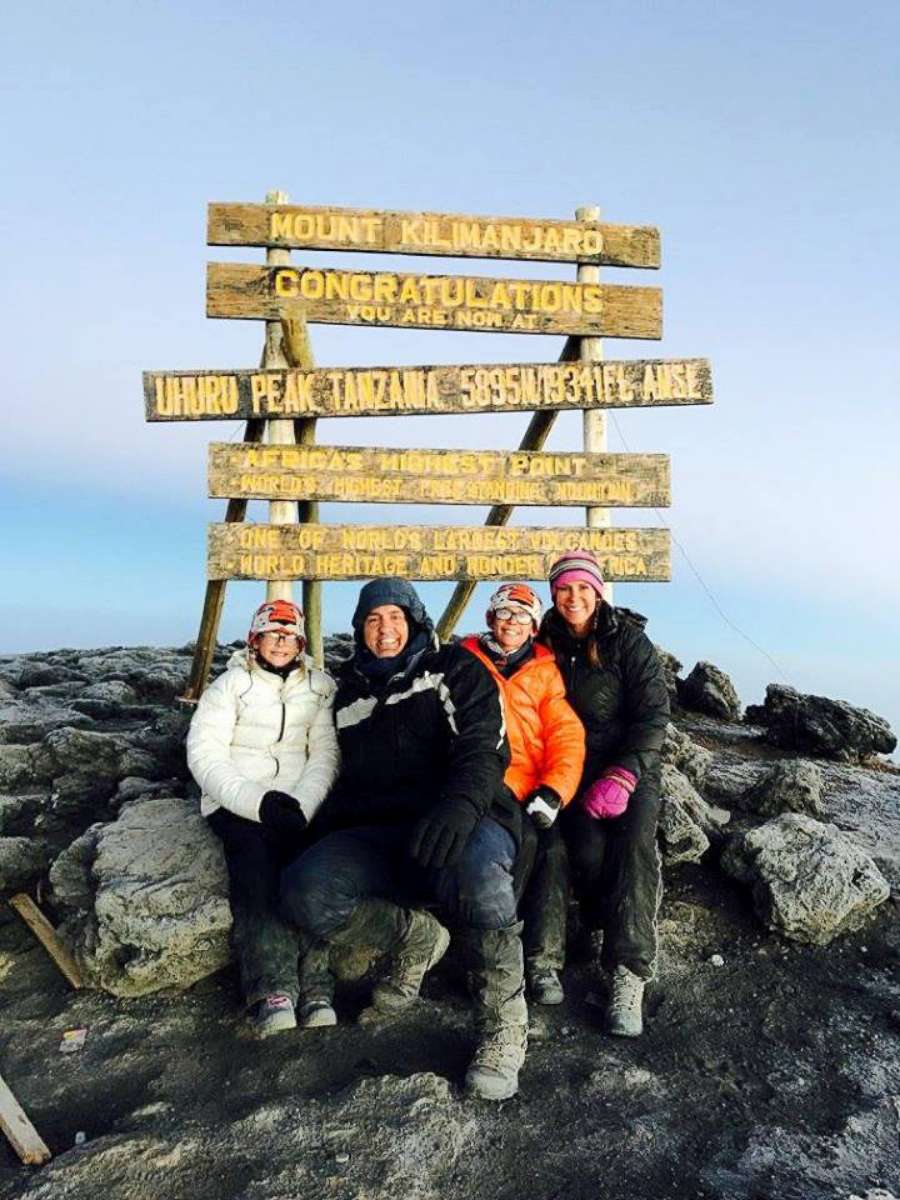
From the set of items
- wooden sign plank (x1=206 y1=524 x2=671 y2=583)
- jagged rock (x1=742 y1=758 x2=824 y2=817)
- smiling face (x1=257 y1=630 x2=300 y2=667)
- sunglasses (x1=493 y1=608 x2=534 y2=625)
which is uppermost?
wooden sign plank (x1=206 y1=524 x2=671 y2=583)

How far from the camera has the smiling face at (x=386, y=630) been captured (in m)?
5.86

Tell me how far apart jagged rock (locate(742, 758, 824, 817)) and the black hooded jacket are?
4.16 meters

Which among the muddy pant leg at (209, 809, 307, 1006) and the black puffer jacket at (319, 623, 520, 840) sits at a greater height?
the black puffer jacket at (319, 623, 520, 840)

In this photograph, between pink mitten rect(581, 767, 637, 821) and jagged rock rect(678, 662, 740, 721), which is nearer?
pink mitten rect(581, 767, 637, 821)

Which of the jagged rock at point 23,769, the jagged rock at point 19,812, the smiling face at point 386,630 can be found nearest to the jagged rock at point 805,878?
the smiling face at point 386,630

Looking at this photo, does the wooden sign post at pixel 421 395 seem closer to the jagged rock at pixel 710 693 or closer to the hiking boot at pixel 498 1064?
the jagged rock at pixel 710 693

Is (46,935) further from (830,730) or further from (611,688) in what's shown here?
(830,730)

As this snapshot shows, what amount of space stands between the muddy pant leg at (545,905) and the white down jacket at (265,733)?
Answer: 1.43 metres

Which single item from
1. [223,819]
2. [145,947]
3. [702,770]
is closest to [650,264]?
[702,770]

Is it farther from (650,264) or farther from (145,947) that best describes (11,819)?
(650,264)

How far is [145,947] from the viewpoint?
584 centimetres

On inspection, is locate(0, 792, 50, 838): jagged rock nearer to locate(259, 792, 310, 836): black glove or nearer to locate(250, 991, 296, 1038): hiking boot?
locate(259, 792, 310, 836): black glove

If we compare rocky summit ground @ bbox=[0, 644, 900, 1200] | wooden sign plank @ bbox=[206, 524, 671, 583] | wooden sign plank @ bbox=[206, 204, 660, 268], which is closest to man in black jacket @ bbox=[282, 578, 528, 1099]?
rocky summit ground @ bbox=[0, 644, 900, 1200]

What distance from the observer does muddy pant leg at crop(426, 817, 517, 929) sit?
5102 millimetres
